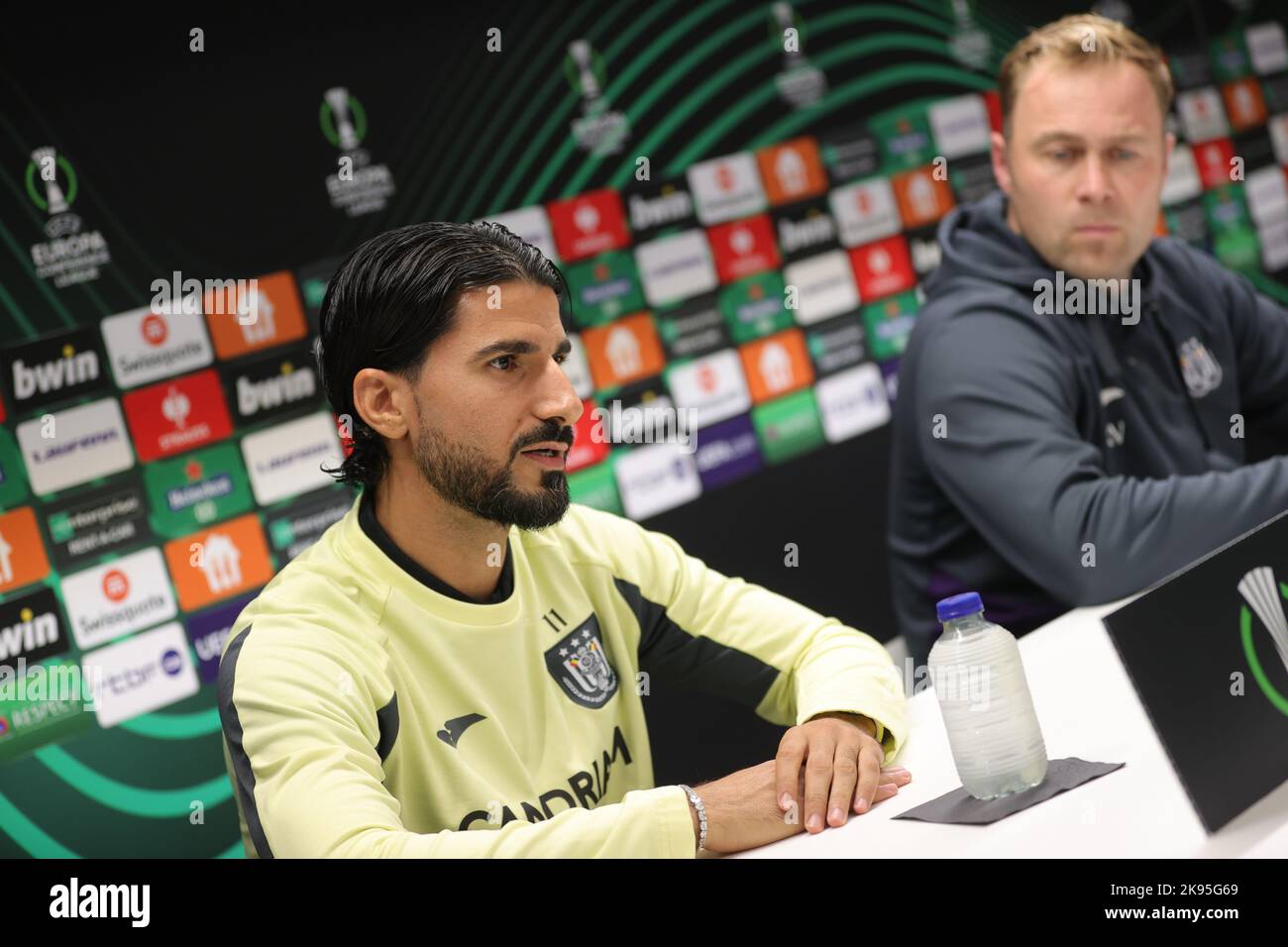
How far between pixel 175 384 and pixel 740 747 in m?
1.32

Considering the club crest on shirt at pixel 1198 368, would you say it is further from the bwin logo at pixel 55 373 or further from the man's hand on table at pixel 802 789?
the bwin logo at pixel 55 373

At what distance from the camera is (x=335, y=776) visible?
1.16m

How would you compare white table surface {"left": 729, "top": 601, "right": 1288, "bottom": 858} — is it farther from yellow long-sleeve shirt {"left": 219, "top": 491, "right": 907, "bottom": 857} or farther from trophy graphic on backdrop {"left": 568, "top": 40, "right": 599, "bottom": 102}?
trophy graphic on backdrop {"left": 568, "top": 40, "right": 599, "bottom": 102}

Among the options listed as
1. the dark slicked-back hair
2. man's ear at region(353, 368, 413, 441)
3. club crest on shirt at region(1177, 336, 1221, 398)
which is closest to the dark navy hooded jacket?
club crest on shirt at region(1177, 336, 1221, 398)

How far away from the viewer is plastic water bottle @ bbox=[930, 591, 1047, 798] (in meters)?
1.20

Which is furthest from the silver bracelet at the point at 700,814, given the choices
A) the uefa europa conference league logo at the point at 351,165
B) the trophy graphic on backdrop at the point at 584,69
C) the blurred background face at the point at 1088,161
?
the trophy graphic on backdrop at the point at 584,69

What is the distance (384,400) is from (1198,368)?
137cm

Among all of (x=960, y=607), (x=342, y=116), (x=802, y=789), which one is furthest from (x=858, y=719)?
(x=342, y=116)

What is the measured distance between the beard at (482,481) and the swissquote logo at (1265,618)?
0.70 metres

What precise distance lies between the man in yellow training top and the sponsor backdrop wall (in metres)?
0.74

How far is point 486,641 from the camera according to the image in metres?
1.43
